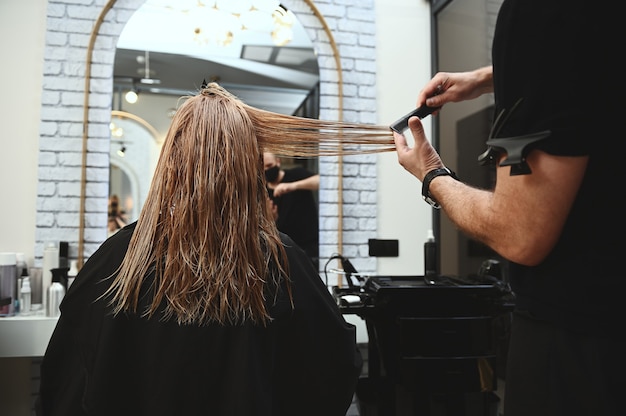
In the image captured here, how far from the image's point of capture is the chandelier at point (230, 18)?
7.86 ft

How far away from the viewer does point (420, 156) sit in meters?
1.04

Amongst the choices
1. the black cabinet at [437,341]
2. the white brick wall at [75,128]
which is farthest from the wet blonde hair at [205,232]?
the white brick wall at [75,128]

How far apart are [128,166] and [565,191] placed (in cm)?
206

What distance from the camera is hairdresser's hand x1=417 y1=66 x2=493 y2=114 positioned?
119cm

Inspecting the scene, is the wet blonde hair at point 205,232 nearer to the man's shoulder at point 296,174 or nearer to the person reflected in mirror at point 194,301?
the person reflected in mirror at point 194,301

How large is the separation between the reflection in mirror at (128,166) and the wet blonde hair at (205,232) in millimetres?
1316

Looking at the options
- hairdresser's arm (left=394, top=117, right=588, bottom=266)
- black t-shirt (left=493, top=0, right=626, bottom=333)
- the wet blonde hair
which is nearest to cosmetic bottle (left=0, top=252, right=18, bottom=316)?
the wet blonde hair

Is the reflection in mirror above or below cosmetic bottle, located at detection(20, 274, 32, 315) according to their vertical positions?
above

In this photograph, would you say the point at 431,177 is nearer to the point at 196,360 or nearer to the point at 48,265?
the point at 196,360

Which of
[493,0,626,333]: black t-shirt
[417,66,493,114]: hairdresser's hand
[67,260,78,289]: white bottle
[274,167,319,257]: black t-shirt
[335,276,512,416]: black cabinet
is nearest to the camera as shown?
[493,0,626,333]: black t-shirt

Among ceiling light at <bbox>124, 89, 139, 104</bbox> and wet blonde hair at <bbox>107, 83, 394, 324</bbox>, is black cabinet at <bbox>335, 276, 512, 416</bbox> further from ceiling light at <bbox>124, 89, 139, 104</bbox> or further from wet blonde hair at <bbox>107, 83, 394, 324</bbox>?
ceiling light at <bbox>124, 89, 139, 104</bbox>

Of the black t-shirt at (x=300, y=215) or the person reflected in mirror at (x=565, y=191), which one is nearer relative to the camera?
the person reflected in mirror at (x=565, y=191)

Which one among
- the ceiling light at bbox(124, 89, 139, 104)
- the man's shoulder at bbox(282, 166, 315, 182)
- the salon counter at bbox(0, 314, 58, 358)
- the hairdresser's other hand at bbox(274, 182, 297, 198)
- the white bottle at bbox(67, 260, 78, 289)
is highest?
the ceiling light at bbox(124, 89, 139, 104)

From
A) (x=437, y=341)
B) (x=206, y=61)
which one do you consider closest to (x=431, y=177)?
(x=437, y=341)
